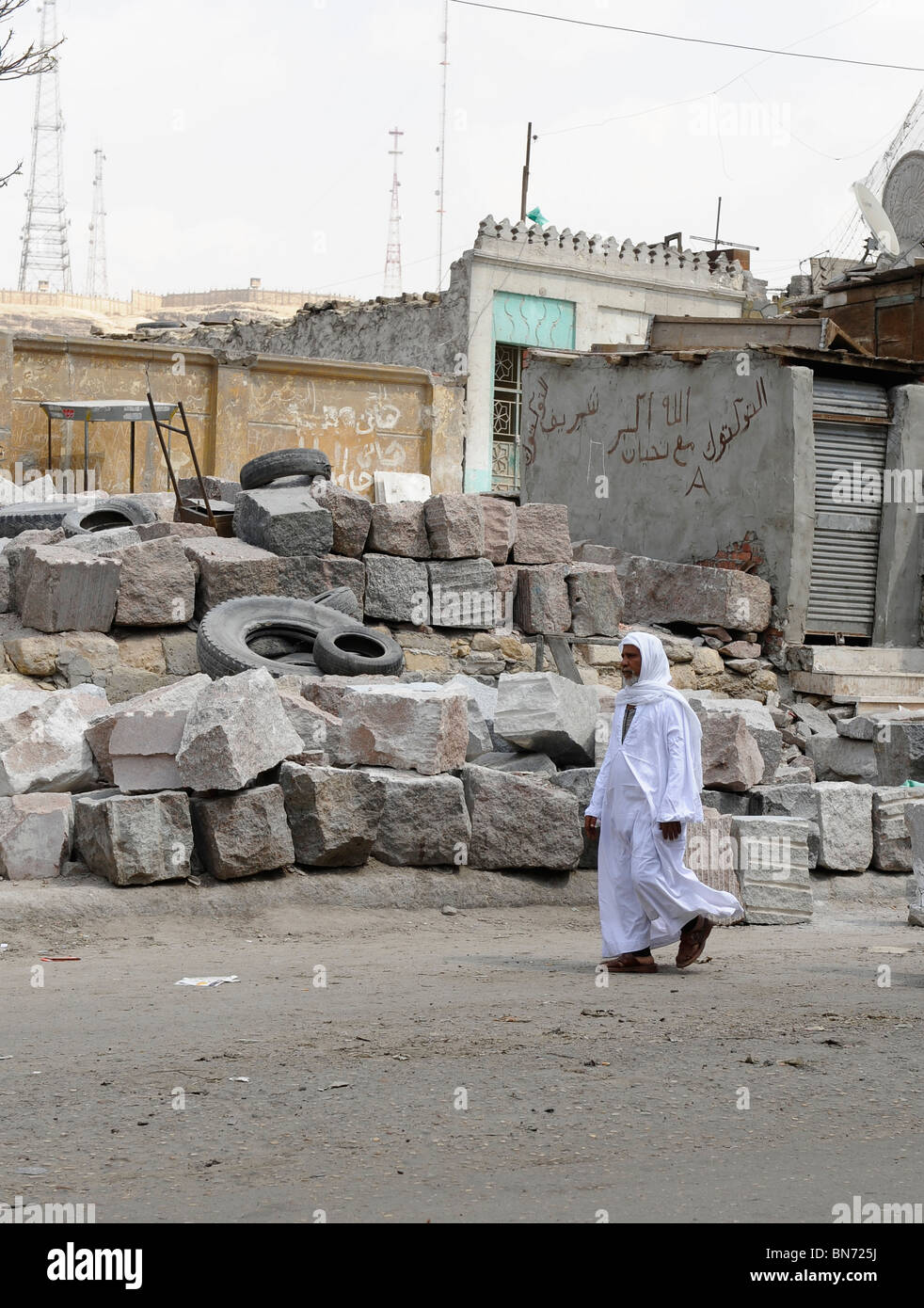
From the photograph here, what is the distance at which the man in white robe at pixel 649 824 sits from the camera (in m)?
6.84

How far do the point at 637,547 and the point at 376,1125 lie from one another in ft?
43.2

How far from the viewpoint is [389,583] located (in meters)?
12.5

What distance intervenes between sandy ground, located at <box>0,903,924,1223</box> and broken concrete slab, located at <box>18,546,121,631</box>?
380 cm

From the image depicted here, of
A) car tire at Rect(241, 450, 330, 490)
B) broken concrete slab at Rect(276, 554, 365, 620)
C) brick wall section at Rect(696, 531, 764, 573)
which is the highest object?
car tire at Rect(241, 450, 330, 490)

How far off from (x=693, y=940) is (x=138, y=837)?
2.88 meters

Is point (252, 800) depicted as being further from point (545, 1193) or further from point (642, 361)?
→ point (642, 361)

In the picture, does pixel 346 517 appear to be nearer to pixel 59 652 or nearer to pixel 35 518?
pixel 59 652

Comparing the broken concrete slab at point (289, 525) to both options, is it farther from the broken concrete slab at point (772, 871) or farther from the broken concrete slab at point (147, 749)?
the broken concrete slab at point (772, 871)

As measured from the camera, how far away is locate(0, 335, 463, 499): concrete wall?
60.4 ft

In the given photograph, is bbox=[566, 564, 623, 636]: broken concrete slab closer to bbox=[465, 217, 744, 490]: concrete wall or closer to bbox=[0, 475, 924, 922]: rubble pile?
bbox=[0, 475, 924, 922]: rubble pile

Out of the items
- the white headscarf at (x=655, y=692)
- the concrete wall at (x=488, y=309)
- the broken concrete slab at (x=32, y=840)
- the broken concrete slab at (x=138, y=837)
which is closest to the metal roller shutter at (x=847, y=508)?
the white headscarf at (x=655, y=692)

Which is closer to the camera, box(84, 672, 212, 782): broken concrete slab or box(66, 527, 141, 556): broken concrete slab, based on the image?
box(84, 672, 212, 782): broken concrete slab

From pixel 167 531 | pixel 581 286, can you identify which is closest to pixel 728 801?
pixel 167 531

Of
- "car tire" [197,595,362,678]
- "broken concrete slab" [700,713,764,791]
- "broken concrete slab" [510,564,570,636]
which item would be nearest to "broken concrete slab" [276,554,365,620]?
"car tire" [197,595,362,678]
